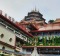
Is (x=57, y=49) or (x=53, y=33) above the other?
(x=53, y=33)

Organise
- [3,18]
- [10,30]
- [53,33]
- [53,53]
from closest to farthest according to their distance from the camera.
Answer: [3,18]
[10,30]
[53,53]
[53,33]

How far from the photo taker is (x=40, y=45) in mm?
30766

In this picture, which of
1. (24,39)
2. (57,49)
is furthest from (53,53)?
(24,39)

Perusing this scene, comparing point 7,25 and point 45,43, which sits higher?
point 7,25

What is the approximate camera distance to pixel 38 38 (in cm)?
3562

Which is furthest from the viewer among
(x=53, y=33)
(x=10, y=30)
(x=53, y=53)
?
(x=53, y=33)

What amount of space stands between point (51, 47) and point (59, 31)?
6.17 metres

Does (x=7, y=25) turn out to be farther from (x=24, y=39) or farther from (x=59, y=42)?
(x=59, y=42)

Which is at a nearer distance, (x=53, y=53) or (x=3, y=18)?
(x=3, y=18)

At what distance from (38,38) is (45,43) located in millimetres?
4864

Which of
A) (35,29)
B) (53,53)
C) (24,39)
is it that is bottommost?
(53,53)

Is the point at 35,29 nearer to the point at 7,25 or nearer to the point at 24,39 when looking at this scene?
the point at 24,39

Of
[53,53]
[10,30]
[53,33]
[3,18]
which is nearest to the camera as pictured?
[3,18]

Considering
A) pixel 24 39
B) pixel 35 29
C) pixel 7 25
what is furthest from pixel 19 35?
pixel 35 29
